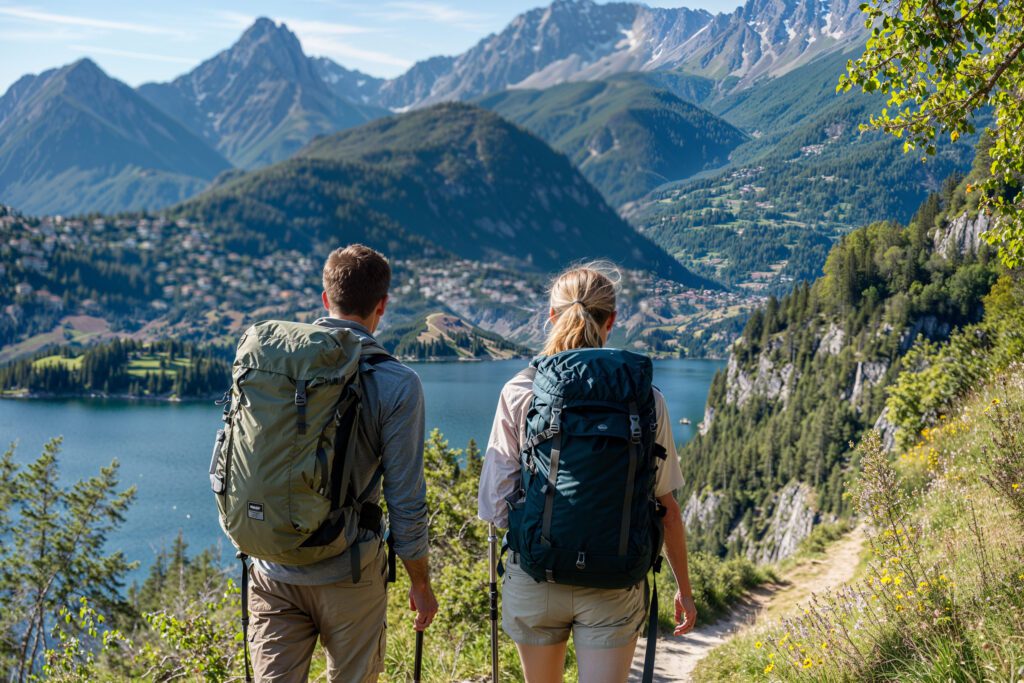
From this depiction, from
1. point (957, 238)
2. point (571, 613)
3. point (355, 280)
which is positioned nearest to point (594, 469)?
point (571, 613)

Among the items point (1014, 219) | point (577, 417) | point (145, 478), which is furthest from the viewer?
point (145, 478)

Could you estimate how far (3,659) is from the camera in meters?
22.3

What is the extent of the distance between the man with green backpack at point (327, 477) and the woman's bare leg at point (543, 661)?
0.49 m

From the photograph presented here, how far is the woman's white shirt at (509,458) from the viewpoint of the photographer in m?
2.87

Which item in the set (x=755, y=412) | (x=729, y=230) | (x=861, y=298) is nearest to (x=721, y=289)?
(x=755, y=412)

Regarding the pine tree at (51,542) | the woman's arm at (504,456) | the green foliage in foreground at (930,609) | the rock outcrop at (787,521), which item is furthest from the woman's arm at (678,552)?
the rock outcrop at (787,521)

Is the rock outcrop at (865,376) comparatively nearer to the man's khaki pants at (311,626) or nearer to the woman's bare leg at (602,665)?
the woman's bare leg at (602,665)

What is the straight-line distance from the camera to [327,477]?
2.71 metres

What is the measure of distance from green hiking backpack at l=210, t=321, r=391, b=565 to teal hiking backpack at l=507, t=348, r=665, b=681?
71cm

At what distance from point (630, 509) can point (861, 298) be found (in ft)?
268

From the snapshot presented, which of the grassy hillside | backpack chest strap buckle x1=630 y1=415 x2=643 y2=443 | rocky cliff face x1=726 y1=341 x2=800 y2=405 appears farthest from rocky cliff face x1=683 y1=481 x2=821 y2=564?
the grassy hillside

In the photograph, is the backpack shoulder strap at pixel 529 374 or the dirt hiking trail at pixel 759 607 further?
the dirt hiking trail at pixel 759 607

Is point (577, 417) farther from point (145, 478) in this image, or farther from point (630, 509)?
point (145, 478)

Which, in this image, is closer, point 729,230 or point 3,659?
point 3,659
